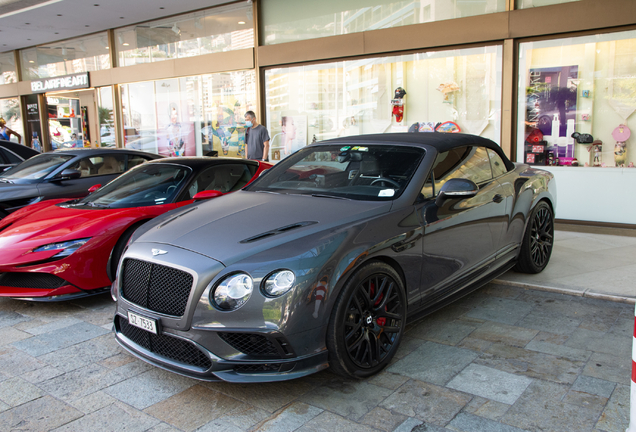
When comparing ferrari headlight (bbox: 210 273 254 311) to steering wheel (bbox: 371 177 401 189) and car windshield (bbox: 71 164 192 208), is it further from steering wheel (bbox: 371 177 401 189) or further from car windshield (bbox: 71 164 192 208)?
car windshield (bbox: 71 164 192 208)

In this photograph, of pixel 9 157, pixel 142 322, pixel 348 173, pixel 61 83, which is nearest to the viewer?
pixel 142 322

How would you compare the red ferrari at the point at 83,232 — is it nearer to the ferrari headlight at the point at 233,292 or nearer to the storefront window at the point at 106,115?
the ferrari headlight at the point at 233,292

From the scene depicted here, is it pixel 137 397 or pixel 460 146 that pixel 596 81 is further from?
pixel 137 397

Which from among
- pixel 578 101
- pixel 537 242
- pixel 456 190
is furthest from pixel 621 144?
pixel 456 190

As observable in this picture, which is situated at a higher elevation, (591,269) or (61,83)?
(61,83)

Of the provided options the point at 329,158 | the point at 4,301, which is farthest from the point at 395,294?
the point at 4,301

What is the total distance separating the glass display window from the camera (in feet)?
49.9

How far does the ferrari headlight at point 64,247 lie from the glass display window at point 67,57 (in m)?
12.1

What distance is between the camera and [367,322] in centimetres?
312

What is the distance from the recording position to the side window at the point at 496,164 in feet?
15.4

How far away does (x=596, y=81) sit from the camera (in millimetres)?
8016

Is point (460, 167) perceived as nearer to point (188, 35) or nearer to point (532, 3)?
point (532, 3)

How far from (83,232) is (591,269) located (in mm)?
5230

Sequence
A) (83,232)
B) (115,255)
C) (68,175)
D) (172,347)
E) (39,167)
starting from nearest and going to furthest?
(172,347) < (83,232) < (115,255) < (68,175) < (39,167)
